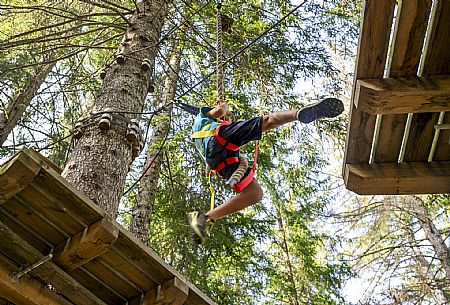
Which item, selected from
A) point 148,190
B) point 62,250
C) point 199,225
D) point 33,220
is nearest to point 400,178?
point 199,225

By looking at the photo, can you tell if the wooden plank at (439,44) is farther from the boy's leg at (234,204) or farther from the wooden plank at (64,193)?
the wooden plank at (64,193)

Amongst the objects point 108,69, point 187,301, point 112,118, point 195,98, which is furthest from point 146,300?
point 195,98

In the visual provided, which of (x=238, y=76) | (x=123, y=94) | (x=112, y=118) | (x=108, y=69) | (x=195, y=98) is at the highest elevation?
(x=238, y=76)

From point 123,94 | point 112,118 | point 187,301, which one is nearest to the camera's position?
point 187,301

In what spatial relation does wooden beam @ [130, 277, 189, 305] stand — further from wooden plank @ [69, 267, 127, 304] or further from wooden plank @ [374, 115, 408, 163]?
wooden plank @ [374, 115, 408, 163]

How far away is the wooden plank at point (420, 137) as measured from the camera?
3062 millimetres

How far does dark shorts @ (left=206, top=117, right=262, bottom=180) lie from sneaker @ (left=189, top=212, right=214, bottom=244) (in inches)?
14.7

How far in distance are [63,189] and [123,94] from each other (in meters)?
2.31

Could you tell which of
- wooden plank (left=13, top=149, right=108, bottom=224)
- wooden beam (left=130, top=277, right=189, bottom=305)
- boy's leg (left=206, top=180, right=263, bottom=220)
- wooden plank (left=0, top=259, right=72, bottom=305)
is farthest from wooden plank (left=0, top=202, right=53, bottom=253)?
Answer: boy's leg (left=206, top=180, right=263, bottom=220)

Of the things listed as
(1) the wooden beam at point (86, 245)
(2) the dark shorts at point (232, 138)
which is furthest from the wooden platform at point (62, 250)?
(2) the dark shorts at point (232, 138)

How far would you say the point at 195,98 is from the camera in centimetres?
718

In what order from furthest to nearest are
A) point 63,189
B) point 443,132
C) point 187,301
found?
1. point 443,132
2. point 187,301
3. point 63,189

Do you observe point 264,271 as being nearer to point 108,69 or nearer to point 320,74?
point 320,74

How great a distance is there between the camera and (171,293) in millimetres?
2646
